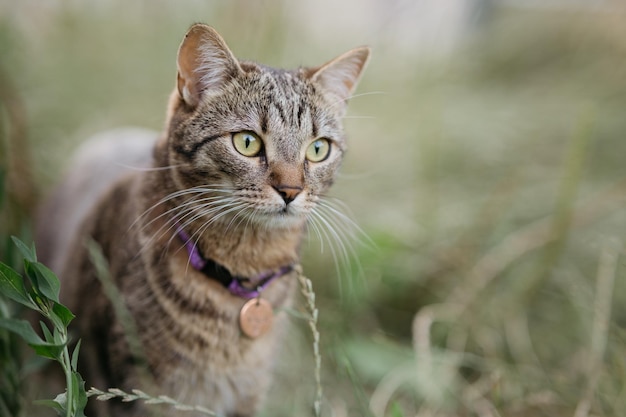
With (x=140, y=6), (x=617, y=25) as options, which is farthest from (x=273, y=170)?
(x=617, y=25)

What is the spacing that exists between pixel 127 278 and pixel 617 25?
3409mm

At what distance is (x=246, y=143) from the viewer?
122 centimetres

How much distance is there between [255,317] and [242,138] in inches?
17.4

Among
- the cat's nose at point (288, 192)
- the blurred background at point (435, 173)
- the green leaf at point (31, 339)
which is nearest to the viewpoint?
the green leaf at point (31, 339)

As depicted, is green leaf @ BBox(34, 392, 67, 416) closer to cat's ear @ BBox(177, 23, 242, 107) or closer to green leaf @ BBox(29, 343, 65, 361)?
green leaf @ BBox(29, 343, 65, 361)

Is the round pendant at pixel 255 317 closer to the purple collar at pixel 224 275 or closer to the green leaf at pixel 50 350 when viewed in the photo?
the purple collar at pixel 224 275

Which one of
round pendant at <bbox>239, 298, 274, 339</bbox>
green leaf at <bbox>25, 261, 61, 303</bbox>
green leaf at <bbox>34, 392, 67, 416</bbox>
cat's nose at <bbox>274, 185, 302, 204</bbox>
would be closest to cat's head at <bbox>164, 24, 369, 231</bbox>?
cat's nose at <bbox>274, 185, 302, 204</bbox>

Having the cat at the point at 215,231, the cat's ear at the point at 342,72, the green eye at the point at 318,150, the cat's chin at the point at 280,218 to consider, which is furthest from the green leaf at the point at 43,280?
the cat's ear at the point at 342,72

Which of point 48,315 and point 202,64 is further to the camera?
point 202,64

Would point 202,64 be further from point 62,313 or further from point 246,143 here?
point 62,313

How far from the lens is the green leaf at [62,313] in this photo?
0.93 metres

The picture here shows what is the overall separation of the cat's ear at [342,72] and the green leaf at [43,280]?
2.45 feet

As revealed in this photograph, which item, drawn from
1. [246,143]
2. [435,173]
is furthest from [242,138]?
[435,173]

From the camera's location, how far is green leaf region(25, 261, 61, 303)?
2.97 ft
